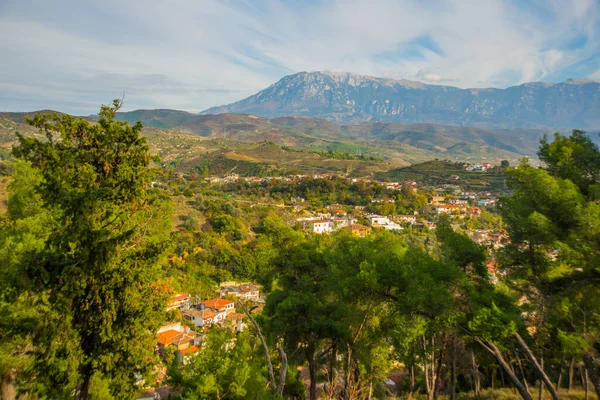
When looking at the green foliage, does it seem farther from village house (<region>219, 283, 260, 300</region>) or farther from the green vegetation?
the green vegetation

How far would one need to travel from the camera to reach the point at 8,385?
561 cm

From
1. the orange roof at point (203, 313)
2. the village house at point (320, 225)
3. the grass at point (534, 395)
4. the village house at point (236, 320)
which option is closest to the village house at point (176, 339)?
the orange roof at point (203, 313)

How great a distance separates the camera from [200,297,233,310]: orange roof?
78.9ft

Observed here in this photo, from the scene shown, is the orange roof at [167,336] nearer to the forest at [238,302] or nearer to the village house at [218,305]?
the village house at [218,305]

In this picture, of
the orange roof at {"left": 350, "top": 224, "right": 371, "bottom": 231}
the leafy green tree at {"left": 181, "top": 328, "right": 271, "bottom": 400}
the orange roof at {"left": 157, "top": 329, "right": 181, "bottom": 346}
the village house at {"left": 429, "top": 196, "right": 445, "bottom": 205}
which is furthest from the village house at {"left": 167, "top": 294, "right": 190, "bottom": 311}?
the village house at {"left": 429, "top": 196, "right": 445, "bottom": 205}

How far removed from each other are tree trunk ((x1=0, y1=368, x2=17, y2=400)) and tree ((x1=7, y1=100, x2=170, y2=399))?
1156 mm

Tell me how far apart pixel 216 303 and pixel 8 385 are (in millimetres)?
19250

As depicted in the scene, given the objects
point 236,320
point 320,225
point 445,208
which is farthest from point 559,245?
point 445,208

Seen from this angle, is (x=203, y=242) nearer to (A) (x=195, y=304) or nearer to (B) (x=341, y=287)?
(A) (x=195, y=304)

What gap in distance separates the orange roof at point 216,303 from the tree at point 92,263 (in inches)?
774

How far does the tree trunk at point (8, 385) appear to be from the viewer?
18.0ft

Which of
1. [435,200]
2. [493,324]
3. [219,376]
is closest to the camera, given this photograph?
[493,324]

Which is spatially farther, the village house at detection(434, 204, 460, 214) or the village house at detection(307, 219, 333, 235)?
the village house at detection(434, 204, 460, 214)

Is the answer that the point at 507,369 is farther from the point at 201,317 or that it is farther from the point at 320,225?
the point at 320,225
